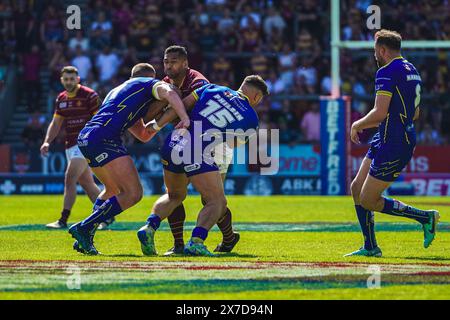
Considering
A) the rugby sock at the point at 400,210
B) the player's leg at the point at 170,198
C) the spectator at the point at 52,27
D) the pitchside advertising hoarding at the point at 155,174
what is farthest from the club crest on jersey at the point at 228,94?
the spectator at the point at 52,27

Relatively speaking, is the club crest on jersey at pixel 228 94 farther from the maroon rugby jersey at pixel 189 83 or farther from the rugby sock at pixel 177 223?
the rugby sock at pixel 177 223

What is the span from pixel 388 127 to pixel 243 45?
1775 centimetres

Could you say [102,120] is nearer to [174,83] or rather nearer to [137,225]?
[174,83]

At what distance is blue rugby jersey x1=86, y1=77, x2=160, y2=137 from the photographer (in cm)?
1084

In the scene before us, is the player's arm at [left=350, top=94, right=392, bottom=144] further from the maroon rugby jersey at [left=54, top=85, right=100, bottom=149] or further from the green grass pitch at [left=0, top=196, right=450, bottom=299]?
the maroon rugby jersey at [left=54, top=85, right=100, bottom=149]

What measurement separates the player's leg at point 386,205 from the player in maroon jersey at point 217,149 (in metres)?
1.46

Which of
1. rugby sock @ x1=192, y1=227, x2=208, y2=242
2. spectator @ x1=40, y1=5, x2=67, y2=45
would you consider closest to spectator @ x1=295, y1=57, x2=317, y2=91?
spectator @ x1=40, y1=5, x2=67, y2=45

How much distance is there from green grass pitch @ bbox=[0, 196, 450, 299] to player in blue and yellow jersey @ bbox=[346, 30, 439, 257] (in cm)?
52

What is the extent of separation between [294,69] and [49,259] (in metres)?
17.7

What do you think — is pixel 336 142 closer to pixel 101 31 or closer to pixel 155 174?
pixel 155 174

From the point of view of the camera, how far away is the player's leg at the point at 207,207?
10438 mm

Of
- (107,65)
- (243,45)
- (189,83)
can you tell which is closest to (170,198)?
(189,83)

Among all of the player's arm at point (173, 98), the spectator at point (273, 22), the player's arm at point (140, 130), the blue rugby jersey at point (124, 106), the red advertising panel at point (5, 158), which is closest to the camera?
the player's arm at point (173, 98)

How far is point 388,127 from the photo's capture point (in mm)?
10680
